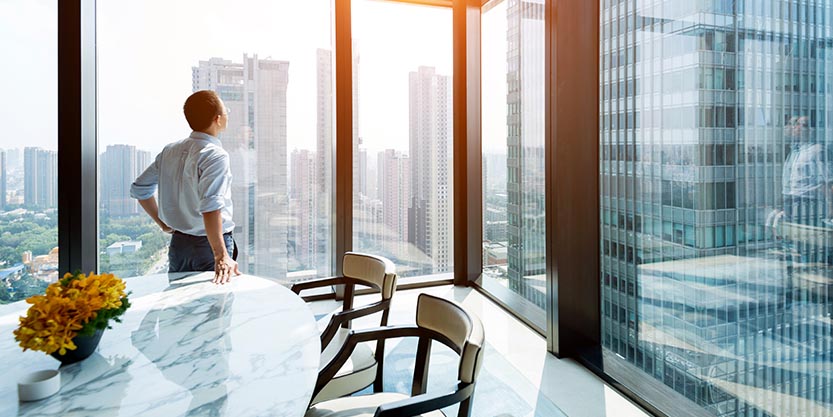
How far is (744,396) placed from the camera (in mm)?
1670

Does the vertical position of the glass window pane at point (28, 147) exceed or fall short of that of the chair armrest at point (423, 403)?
it exceeds it

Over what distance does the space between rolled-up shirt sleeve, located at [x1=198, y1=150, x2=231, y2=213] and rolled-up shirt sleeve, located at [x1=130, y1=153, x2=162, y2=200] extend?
0.43m

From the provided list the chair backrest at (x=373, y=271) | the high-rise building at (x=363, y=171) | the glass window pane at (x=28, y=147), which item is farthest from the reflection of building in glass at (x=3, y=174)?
the high-rise building at (x=363, y=171)

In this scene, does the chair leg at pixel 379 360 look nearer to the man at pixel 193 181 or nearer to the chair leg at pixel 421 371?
the chair leg at pixel 421 371

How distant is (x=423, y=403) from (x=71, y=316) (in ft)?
2.76

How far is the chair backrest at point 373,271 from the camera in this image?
1941 mm

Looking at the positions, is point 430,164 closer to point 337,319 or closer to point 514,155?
point 514,155

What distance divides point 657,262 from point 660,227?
167mm

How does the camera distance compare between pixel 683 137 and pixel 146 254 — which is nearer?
pixel 683 137

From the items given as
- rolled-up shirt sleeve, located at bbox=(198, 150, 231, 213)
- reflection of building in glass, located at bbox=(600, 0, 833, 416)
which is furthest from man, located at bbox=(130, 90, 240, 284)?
reflection of building in glass, located at bbox=(600, 0, 833, 416)

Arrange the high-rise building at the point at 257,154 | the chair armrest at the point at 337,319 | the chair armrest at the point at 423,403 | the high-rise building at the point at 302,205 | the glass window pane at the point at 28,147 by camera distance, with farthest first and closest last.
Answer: the high-rise building at the point at 302,205 → the high-rise building at the point at 257,154 → the glass window pane at the point at 28,147 → the chair armrest at the point at 337,319 → the chair armrest at the point at 423,403

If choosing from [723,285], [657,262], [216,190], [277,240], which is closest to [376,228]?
[277,240]

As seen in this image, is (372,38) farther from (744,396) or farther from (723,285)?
(744,396)

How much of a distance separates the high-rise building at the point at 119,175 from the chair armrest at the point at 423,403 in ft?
9.66
